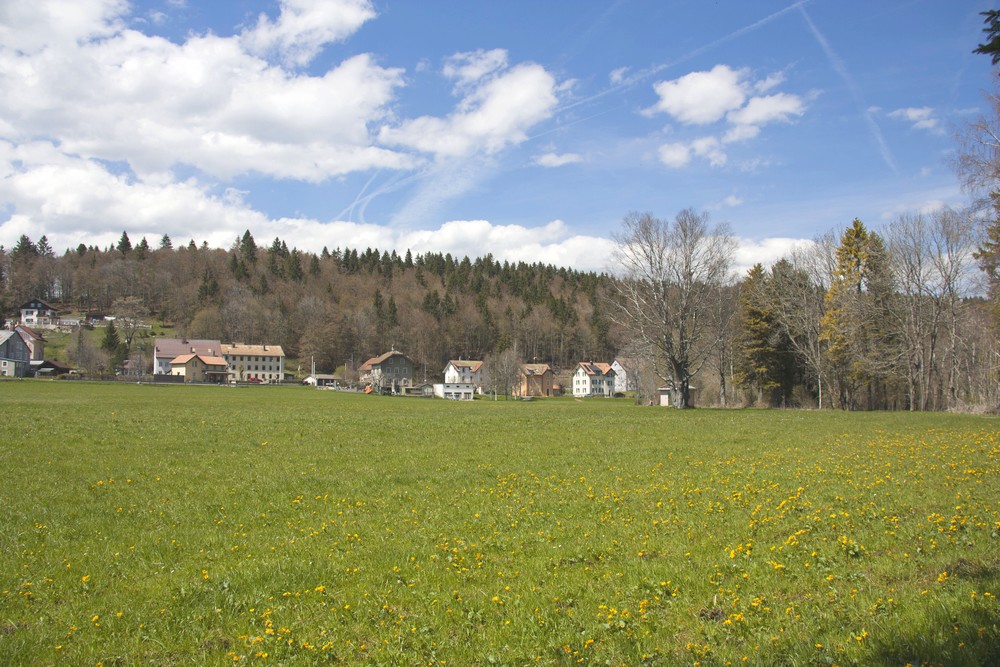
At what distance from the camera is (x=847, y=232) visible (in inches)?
2258

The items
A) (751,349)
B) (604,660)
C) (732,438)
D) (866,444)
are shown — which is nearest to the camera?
(604,660)

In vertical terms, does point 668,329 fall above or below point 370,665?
above

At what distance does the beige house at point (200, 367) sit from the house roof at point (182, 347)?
234 cm

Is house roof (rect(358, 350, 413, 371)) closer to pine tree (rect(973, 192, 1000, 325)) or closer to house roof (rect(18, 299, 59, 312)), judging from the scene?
house roof (rect(18, 299, 59, 312))

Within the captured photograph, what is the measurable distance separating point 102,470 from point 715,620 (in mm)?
16001

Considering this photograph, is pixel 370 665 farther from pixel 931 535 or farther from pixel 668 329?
pixel 668 329

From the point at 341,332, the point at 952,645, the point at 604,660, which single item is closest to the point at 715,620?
the point at 604,660

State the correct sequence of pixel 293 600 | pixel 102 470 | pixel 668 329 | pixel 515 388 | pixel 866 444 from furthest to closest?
pixel 515 388, pixel 668 329, pixel 866 444, pixel 102 470, pixel 293 600

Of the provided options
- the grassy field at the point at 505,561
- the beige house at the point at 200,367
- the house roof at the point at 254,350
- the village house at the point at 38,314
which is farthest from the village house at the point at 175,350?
the grassy field at the point at 505,561

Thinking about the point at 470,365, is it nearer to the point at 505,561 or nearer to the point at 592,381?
the point at 592,381

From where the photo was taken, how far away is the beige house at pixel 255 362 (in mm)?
149625

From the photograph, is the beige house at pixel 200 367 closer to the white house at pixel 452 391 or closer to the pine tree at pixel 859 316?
the white house at pixel 452 391

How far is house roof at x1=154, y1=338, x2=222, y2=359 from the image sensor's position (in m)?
145

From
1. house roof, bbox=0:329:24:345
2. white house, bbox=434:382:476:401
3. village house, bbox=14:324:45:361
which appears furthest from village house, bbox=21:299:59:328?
white house, bbox=434:382:476:401
